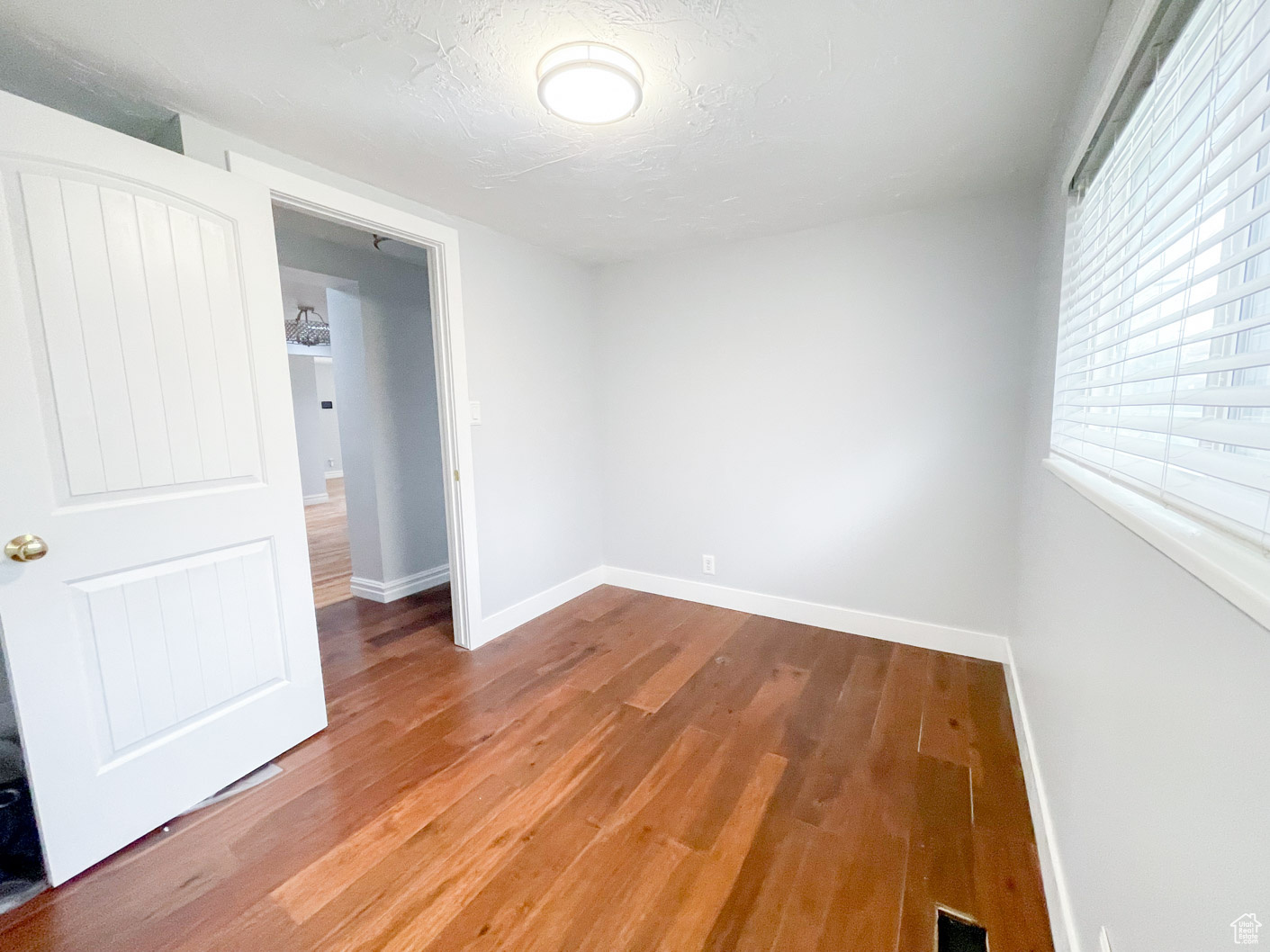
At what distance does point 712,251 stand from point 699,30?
1.80 m

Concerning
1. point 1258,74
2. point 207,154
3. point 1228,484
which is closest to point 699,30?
point 1258,74

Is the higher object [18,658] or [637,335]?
[637,335]

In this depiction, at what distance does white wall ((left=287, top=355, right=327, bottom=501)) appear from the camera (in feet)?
24.3

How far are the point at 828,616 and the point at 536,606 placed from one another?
1774mm

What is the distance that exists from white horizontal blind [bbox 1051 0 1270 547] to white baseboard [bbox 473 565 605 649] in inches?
107

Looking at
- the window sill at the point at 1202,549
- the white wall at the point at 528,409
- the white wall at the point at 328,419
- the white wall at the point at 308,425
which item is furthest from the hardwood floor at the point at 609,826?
the white wall at the point at 328,419

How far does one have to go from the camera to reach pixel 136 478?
5.02ft

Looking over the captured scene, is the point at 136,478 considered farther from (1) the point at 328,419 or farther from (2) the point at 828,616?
(1) the point at 328,419

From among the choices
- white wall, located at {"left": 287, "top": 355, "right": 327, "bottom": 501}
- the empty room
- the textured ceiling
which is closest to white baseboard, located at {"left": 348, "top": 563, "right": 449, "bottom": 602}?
the empty room

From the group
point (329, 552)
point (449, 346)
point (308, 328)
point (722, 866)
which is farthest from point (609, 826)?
point (308, 328)

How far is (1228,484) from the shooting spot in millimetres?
748

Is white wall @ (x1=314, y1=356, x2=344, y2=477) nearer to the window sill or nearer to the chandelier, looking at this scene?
the chandelier

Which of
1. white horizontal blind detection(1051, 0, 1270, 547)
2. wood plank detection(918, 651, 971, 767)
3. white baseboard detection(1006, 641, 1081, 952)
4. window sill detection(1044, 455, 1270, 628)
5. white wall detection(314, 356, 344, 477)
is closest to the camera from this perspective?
window sill detection(1044, 455, 1270, 628)

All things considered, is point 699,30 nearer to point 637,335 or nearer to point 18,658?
point 637,335
